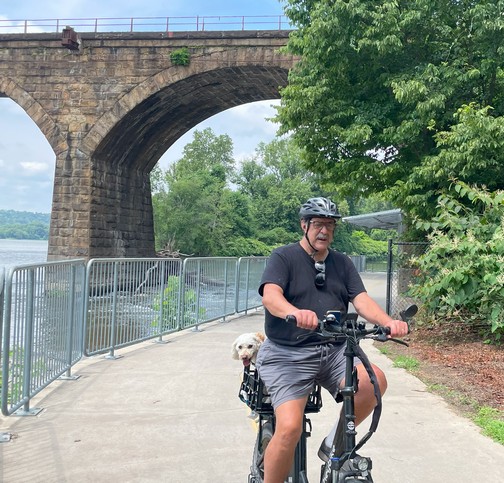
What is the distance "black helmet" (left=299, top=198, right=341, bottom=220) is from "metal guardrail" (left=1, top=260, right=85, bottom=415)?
287 centimetres

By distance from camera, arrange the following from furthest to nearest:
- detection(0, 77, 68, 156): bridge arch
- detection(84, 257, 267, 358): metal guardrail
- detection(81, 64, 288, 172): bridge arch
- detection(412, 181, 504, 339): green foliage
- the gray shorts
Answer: detection(0, 77, 68, 156): bridge arch, detection(81, 64, 288, 172): bridge arch, detection(412, 181, 504, 339): green foliage, detection(84, 257, 267, 358): metal guardrail, the gray shorts

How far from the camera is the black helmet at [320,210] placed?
327 centimetres

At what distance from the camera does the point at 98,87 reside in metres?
27.7

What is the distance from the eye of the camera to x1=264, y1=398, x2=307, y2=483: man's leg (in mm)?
2992

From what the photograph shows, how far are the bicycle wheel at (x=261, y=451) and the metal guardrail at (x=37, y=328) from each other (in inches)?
100

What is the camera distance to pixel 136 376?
7.23 metres

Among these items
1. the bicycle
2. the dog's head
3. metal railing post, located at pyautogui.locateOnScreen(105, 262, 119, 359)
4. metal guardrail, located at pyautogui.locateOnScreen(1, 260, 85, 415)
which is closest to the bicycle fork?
the bicycle

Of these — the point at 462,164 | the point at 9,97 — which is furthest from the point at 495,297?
the point at 9,97

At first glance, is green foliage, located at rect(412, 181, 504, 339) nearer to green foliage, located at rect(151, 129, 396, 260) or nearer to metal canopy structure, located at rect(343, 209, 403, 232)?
metal canopy structure, located at rect(343, 209, 403, 232)

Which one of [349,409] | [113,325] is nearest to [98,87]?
[113,325]

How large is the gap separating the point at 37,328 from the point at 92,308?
2.00m

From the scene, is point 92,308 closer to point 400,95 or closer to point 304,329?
point 304,329

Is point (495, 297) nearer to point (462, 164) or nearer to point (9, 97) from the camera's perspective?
point (462, 164)

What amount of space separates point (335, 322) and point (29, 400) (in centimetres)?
381
